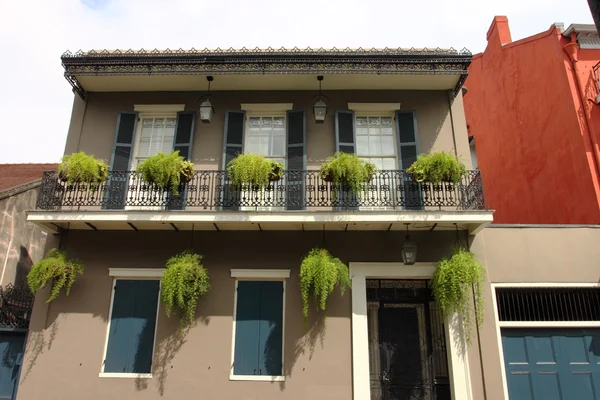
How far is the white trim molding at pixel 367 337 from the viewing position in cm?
677

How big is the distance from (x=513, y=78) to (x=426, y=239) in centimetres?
622

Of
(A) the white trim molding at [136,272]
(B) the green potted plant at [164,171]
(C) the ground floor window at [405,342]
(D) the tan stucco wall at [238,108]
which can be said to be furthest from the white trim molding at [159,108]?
(C) the ground floor window at [405,342]

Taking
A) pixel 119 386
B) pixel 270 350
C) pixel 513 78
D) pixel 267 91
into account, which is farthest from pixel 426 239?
pixel 513 78

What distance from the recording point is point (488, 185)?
41.0 feet

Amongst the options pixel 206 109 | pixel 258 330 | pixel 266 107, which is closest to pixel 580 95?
pixel 266 107

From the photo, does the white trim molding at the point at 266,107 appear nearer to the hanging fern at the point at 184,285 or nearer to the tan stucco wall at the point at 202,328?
the tan stucco wall at the point at 202,328

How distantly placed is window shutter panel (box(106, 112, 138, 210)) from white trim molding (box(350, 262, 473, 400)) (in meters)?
4.24

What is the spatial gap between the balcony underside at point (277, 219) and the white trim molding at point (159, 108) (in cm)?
246

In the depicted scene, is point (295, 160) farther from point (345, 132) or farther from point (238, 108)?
point (238, 108)

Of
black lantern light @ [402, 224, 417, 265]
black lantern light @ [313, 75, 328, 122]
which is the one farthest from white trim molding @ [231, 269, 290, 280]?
black lantern light @ [313, 75, 328, 122]

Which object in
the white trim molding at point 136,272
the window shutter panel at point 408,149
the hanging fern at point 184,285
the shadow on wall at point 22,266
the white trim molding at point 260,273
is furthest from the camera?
the shadow on wall at point 22,266

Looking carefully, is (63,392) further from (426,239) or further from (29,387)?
(426,239)

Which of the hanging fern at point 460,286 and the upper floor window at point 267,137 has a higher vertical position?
the upper floor window at point 267,137

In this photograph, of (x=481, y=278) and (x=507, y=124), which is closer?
(x=481, y=278)
